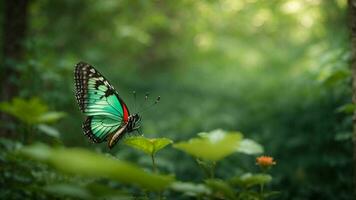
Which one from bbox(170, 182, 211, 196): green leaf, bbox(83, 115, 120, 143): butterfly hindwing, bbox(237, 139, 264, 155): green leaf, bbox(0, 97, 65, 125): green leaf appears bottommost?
bbox(170, 182, 211, 196): green leaf

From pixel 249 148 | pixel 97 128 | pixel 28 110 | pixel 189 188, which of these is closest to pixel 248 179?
pixel 249 148

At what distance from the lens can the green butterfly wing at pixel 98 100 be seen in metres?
3.19

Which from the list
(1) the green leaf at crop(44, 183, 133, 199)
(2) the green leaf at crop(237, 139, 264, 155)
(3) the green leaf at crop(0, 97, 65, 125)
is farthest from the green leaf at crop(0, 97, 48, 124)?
(2) the green leaf at crop(237, 139, 264, 155)

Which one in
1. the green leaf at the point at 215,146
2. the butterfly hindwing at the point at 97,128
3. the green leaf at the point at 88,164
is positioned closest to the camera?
the green leaf at the point at 88,164

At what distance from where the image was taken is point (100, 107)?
3.29m

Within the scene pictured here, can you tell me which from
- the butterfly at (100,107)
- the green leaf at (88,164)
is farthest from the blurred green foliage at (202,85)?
the butterfly at (100,107)

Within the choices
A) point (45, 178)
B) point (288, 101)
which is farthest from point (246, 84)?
point (45, 178)

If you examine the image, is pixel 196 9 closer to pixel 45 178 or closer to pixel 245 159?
pixel 245 159

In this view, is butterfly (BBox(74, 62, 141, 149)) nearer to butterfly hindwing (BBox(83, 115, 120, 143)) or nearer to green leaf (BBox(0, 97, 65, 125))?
butterfly hindwing (BBox(83, 115, 120, 143))

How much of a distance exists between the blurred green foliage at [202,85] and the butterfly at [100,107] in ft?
1.02

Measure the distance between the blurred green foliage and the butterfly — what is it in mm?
312

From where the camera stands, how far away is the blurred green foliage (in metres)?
2.82

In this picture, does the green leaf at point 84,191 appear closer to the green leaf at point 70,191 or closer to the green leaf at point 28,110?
the green leaf at point 70,191

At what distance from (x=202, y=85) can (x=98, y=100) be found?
622 cm
